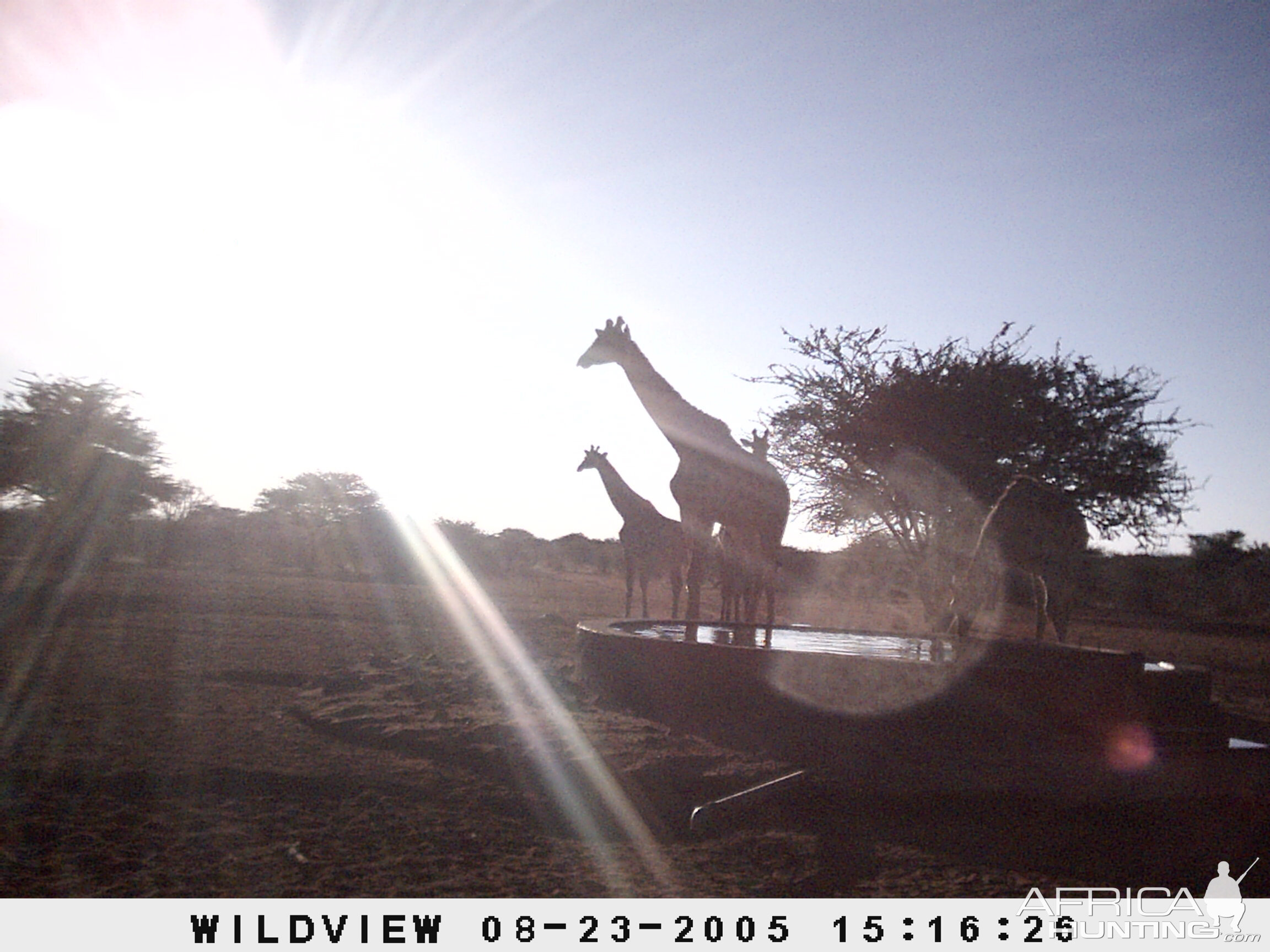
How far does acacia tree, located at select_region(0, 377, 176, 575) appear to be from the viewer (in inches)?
1062

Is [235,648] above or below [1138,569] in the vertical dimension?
below

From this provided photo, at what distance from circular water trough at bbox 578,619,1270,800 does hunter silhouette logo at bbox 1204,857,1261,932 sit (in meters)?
1.44

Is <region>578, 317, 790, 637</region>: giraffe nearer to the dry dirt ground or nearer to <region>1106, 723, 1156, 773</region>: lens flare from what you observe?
the dry dirt ground

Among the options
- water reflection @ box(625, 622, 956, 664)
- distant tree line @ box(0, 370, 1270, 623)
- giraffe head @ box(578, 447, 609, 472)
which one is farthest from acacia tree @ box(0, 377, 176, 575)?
water reflection @ box(625, 622, 956, 664)

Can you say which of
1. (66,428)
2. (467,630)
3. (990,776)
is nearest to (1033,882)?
(990,776)

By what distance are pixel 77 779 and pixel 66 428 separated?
2637cm

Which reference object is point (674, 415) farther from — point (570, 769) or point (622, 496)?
point (622, 496)

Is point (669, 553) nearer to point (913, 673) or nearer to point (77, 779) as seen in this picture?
point (913, 673)

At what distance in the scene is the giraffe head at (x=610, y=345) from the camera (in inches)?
405

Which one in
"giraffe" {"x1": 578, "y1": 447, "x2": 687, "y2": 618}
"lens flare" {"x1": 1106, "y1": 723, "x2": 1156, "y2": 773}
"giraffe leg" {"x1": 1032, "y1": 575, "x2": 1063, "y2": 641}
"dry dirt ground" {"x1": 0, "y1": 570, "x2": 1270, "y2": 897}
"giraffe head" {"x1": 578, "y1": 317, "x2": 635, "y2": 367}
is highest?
"giraffe head" {"x1": 578, "y1": 317, "x2": 635, "y2": 367}

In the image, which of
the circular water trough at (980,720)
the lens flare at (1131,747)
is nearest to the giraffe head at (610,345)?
the circular water trough at (980,720)

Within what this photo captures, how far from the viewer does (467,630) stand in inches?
646
